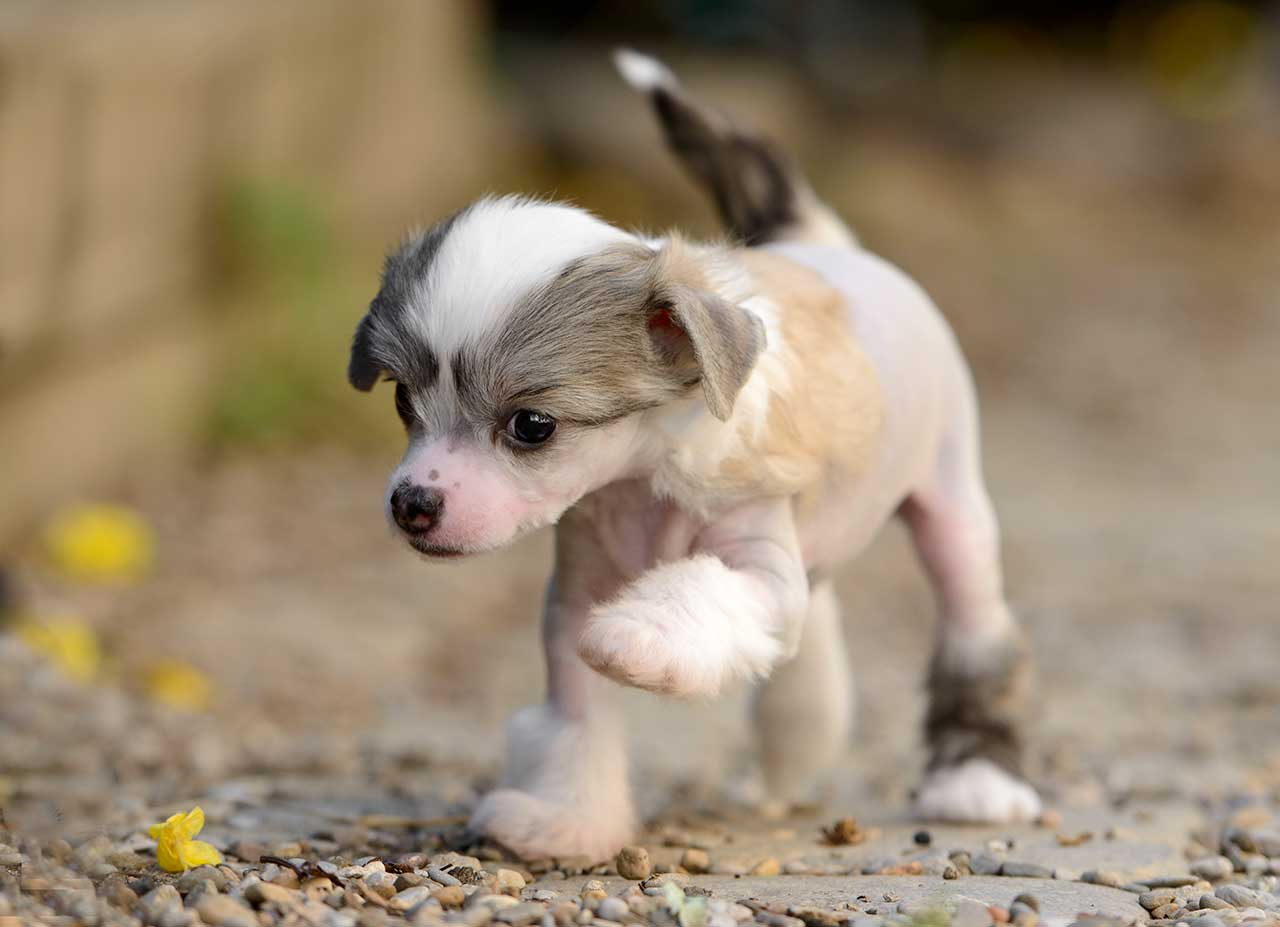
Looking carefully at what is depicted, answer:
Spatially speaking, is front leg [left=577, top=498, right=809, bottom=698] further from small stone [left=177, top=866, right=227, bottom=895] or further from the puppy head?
small stone [left=177, top=866, right=227, bottom=895]

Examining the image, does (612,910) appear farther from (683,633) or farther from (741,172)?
(741,172)

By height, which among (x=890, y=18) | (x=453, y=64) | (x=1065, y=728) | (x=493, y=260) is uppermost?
(x=890, y=18)

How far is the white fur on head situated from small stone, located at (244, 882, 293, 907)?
2.87 feet

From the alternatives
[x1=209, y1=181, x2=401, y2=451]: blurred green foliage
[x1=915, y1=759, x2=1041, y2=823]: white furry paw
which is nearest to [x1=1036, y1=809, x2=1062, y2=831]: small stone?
[x1=915, y1=759, x2=1041, y2=823]: white furry paw

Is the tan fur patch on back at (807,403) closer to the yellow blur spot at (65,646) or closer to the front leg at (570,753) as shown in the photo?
the front leg at (570,753)

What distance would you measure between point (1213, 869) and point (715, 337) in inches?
62.8

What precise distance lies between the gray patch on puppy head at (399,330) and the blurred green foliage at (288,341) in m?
5.28

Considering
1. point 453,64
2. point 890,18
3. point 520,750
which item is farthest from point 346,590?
point 890,18

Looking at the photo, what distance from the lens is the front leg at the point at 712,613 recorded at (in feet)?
9.57

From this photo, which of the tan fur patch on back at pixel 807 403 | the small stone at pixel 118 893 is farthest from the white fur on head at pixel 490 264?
the small stone at pixel 118 893

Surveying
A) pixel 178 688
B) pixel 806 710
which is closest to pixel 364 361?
pixel 806 710

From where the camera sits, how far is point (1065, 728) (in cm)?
553

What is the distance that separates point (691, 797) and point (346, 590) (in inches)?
109

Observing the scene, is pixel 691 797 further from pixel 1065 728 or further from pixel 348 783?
pixel 1065 728
